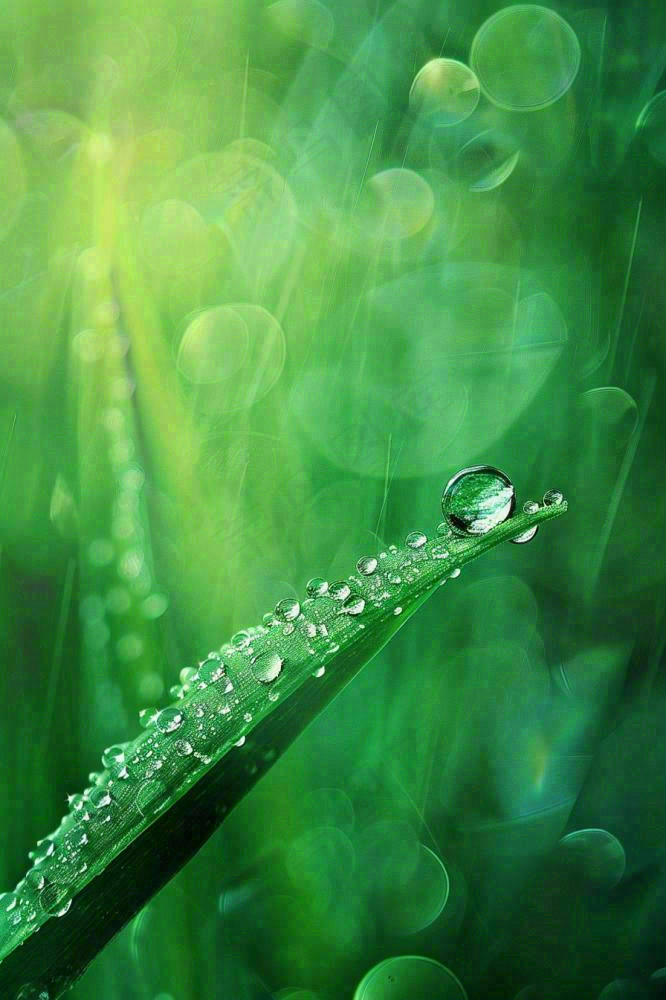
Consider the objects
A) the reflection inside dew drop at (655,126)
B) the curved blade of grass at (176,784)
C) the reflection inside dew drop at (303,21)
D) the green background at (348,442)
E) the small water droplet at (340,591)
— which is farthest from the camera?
the reflection inside dew drop at (303,21)

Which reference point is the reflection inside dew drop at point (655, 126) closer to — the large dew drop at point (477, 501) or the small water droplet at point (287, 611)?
the large dew drop at point (477, 501)

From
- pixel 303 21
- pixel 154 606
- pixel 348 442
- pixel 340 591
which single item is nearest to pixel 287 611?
pixel 340 591

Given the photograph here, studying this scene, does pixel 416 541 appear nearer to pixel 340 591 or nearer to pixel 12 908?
pixel 340 591

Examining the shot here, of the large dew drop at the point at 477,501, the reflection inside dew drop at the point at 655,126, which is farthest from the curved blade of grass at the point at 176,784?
the reflection inside dew drop at the point at 655,126

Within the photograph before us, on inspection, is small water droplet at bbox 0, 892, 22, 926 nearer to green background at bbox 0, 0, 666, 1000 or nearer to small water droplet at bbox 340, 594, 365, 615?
small water droplet at bbox 340, 594, 365, 615

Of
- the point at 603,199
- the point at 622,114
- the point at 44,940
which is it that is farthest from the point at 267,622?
the point at 622,114

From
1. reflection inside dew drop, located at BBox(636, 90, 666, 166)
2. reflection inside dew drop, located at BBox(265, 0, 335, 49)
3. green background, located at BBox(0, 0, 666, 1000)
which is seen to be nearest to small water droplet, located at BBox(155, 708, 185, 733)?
green background, located at BBox(0, 0, 666, 1000)
